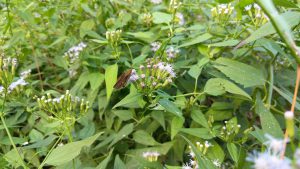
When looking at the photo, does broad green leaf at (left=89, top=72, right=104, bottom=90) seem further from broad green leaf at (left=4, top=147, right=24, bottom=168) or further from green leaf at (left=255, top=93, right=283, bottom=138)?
green leaf at (left=255, top=93, right=283, bottom=138)

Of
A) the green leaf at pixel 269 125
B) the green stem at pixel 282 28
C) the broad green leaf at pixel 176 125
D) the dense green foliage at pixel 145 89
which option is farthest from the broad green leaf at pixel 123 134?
the green stem at pixel 282 28

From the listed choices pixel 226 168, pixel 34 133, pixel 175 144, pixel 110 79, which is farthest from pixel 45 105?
pixel 226 168

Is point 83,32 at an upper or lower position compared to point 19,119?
upper

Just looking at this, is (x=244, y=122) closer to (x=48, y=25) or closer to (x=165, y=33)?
(x=165, y=33)

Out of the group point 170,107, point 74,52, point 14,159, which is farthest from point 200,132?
point 74,52

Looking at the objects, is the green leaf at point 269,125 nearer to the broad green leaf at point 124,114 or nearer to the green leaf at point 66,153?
the green leaf at point 66,153

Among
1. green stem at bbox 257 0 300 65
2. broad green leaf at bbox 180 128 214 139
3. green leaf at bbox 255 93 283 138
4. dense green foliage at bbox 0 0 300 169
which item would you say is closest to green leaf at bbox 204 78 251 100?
dense green foliage at bbox 0 0 300 169

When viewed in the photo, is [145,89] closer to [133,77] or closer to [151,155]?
[133,77]
